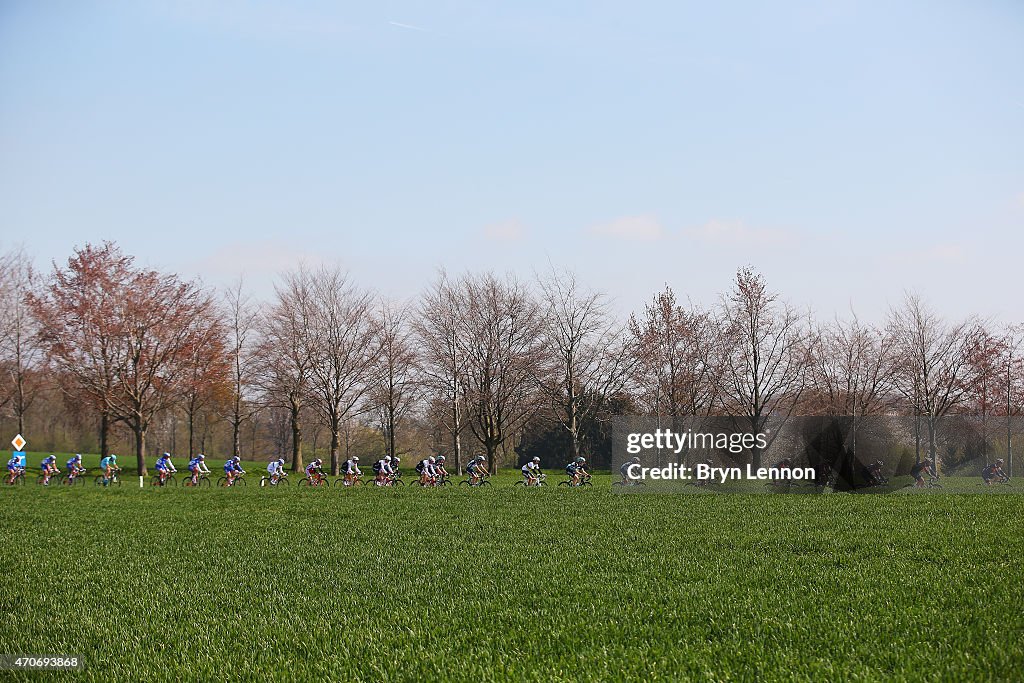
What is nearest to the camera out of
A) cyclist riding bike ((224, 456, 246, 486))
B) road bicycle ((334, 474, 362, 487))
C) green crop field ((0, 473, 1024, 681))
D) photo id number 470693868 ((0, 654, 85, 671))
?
green crop field ((0, 473, 1024, 681))

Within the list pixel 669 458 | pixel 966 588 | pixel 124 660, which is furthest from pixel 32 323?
pixel 966 588

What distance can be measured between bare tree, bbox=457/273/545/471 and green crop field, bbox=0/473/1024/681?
1266 inches

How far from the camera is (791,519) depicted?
18531 mm

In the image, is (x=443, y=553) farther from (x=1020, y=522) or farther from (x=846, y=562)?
(x=1020, y=522)

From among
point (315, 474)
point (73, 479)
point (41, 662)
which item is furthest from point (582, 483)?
point (41, 662)

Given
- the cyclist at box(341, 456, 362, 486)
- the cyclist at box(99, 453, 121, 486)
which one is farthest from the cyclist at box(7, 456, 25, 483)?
the cyclist at box(341, 456, 362, 486)

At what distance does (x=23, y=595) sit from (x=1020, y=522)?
17.9 metres

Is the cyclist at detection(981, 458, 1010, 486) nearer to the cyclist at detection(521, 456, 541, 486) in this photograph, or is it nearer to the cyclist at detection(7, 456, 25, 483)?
the cyclist at detection(521, 456, 541, 486)

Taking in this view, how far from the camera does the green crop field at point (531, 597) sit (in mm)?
7703

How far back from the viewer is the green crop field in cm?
770

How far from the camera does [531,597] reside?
1045 centimetres

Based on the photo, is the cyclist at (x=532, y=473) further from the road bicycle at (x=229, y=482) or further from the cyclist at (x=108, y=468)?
the cyclist at (x=108, y=468)

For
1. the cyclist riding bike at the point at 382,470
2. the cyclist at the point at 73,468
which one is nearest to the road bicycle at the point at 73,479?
the cyclist at the point at 73,468

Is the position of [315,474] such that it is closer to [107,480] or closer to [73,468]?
[107,480]
